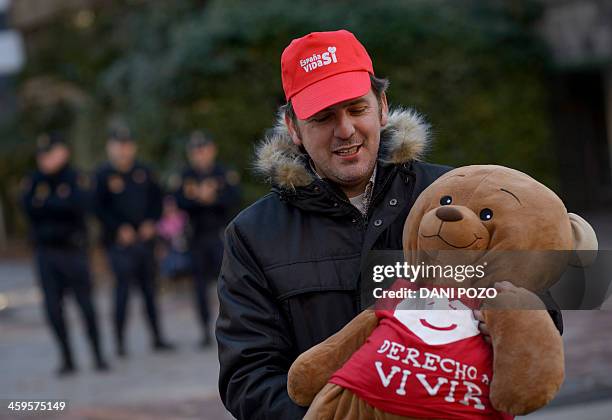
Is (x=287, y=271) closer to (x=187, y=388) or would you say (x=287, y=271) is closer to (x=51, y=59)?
(x=187, y=388)

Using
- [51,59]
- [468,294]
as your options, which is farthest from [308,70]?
[51,59]

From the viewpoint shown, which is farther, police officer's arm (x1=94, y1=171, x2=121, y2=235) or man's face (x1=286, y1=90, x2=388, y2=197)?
police officer's arm (x1=94, y1=171, x2=121, y2=235)

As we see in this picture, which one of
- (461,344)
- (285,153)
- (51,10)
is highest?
(51,10)

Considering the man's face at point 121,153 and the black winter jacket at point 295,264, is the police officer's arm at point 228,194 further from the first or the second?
the black winter jacket at point 295,264

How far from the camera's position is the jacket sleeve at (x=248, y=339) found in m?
2.68

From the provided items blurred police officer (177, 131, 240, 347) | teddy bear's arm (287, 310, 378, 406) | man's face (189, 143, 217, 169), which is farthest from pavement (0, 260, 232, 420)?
teddy bear's arm (287, 310, 378, 406)

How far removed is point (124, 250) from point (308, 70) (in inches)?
265

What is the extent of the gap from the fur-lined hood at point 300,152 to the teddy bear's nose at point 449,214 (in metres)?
0.58

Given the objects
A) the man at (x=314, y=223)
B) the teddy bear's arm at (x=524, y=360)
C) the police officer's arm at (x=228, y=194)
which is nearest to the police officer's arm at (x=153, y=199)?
the police officer's arm at (x=228, y=194)

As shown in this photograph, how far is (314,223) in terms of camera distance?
283 centimetres

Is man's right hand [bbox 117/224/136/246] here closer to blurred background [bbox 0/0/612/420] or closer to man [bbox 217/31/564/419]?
blurred background [bbox 0/0/612/420]

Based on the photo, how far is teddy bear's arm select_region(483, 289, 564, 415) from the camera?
215 centimetres

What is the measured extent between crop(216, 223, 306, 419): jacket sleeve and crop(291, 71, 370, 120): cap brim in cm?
42

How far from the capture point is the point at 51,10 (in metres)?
24.9
